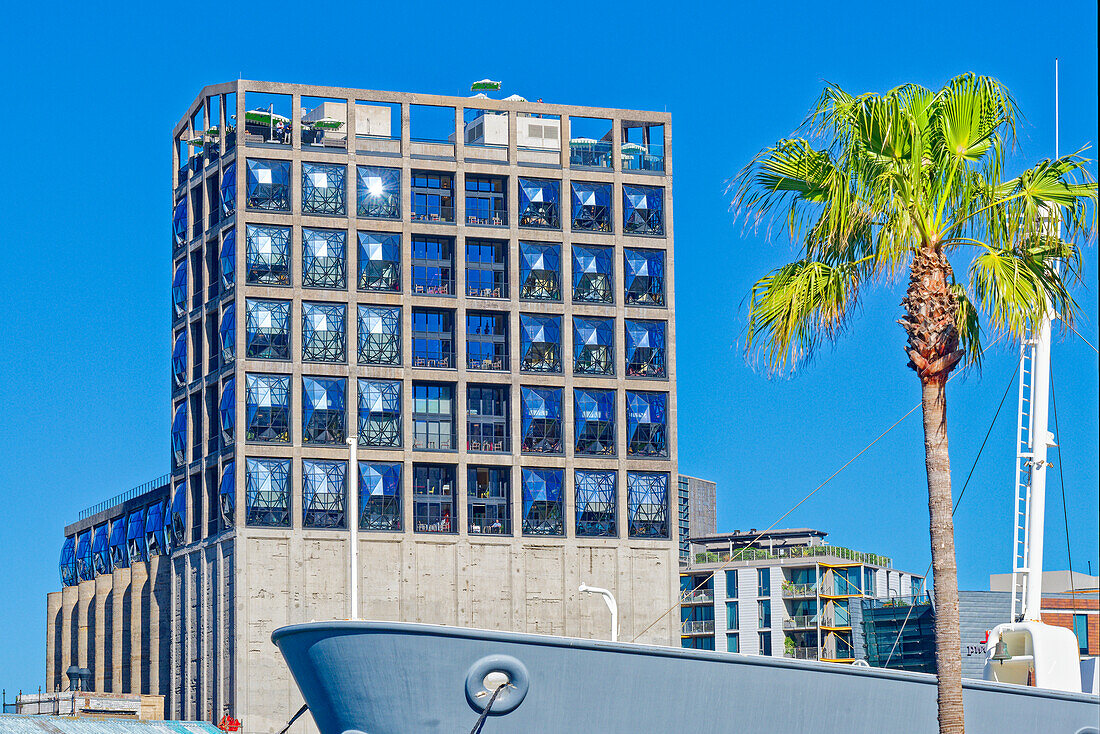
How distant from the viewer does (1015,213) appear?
21922mm

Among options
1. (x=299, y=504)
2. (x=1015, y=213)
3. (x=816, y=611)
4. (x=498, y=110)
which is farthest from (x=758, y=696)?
(x=816, y=611)

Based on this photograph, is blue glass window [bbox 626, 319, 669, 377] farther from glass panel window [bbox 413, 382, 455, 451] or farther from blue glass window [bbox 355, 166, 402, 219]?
blue glass window [bbox 355, 166, 402, 219]

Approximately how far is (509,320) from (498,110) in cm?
1297

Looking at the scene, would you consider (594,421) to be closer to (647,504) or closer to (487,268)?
(647,504)

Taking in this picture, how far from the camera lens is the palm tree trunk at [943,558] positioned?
20109 mm

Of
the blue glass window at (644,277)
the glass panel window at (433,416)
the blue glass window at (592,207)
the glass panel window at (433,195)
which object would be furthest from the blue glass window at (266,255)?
the blue glass window at (644,277)

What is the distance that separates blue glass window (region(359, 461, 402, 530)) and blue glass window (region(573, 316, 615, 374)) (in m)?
12.4

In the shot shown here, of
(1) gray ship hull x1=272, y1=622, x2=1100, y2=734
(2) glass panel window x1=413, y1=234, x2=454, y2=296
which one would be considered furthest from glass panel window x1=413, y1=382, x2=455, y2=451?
(1) gray ship hull x1=272, y1=622, x2=1100, y2=734

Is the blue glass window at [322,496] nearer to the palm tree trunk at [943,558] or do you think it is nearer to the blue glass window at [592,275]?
the blue glass window at [592,275]

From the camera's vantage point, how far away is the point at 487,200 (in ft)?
313

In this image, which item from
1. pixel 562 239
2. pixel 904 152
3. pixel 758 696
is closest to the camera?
pixel 904 152

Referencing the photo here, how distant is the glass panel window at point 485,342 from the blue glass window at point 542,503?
6474mm

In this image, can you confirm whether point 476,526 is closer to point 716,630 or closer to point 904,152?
point 716,630

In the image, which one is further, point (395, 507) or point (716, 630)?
point (716, 630)
